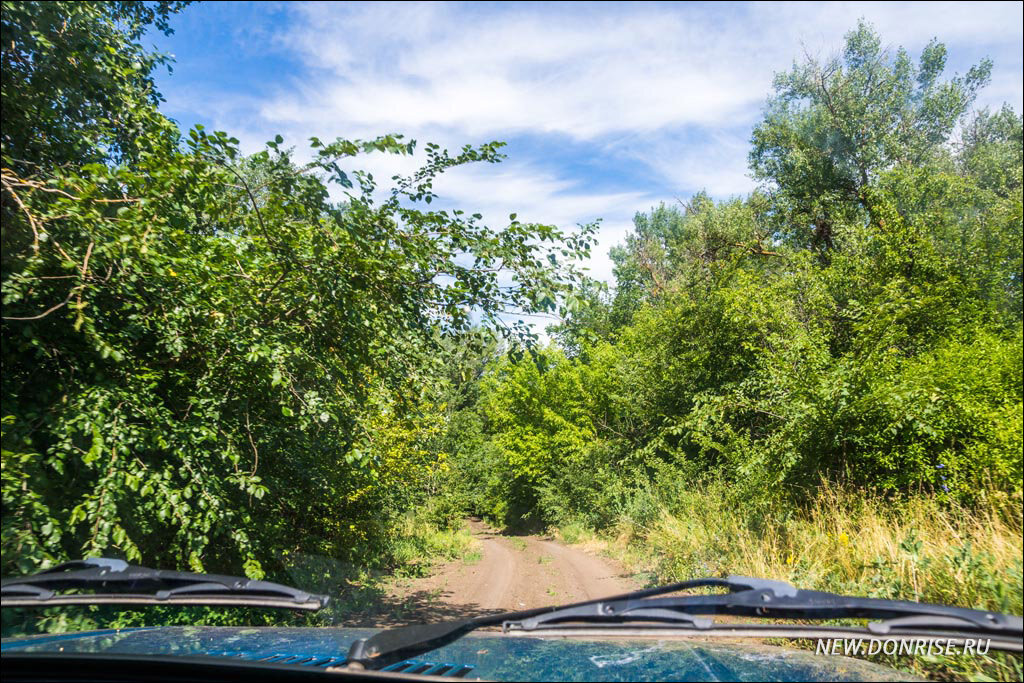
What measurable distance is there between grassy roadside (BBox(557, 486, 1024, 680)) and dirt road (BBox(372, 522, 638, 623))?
1.30 meters

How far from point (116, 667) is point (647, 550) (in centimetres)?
1253

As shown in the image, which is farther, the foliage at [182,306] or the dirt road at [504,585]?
the dirt road at [504,585]

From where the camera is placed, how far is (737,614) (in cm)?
209

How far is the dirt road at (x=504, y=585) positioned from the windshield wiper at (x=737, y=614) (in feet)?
20.8

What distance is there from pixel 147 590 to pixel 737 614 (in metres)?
2.27

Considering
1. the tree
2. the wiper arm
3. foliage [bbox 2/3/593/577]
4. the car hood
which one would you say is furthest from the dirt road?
the tree

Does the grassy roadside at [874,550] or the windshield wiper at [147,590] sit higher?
the windshield wiper at [147,590]

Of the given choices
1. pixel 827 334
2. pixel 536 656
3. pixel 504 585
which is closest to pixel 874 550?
pixel 536 656

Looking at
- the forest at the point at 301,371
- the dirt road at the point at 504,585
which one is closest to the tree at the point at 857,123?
the forest at the point at 301,371

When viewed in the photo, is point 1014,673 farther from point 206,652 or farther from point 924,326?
point 924,326

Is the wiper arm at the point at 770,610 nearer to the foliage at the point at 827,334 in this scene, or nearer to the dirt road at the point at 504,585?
the foliage at the point at 827,334

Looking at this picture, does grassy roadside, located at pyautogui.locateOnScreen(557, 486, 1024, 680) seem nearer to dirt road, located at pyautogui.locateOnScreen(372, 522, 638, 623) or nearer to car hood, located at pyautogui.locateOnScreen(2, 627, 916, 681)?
car hood, located at pyautogui.locateOnScreen(2, 627, 916, 681)

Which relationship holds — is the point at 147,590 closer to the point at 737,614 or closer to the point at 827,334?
Result: the point at 737,614

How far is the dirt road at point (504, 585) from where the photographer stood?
9406mm
